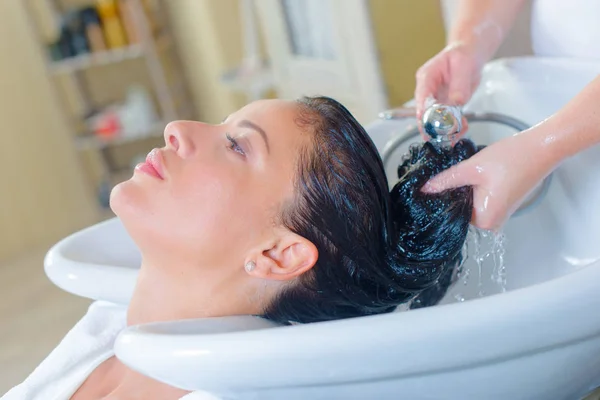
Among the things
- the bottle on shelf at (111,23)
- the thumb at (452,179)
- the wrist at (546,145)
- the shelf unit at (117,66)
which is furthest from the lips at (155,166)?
the bottle on shelf at (111,23)

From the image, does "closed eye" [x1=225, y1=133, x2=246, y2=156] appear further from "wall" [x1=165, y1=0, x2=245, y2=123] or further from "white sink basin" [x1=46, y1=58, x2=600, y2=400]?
"wall" [x1=165, y1=0, x2=245, y2=123]

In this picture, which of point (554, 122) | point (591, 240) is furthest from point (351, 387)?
point (591, 240)

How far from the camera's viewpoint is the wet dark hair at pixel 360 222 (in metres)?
0.93

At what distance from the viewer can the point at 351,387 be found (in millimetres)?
698

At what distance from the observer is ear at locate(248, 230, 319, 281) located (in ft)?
2.96

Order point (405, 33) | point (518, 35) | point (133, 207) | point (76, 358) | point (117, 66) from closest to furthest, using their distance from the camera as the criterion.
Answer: point (133, 207), point (76, 358), point (518, 35), point (405, 33), point (117, 66)

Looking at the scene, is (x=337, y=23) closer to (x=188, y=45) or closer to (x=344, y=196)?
(x=344, y=196)

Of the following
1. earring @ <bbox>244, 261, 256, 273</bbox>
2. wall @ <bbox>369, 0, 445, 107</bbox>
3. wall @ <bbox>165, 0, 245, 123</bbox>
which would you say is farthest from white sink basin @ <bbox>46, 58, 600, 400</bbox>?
wall @ <bbox>165, 0, 245, 123</bbox>

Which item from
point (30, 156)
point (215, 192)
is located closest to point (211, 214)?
point (215, 192)

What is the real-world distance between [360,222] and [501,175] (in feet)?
0.65

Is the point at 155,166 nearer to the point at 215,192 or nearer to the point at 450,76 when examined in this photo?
the point at 215,192

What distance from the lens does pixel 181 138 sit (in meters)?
0.97

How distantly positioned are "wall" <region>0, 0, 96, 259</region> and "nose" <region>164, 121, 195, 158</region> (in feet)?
9.33

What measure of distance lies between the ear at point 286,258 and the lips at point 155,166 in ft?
0.63
